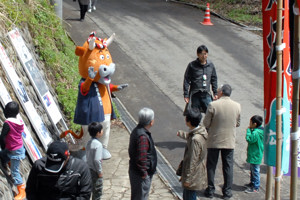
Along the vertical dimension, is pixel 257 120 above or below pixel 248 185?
above

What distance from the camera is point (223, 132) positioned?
8.33 metres

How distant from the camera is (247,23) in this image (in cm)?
2028

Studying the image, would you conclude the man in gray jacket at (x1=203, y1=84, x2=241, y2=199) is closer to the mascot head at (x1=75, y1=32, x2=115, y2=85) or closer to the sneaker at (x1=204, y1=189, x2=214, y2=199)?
the sneaker at (x1=204, y1=189, x2=214, y2=199)

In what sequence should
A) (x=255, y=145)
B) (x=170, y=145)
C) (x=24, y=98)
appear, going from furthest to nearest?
1. (x=170, y=145)
2. (x=255, y=145)
3. (x=24, y=98)

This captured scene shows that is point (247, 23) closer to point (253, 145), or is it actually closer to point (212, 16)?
point (212, 16)

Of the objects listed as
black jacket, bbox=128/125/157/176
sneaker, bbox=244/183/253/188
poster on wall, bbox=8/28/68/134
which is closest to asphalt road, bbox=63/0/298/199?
sneaker, bbox=244/183/253/188

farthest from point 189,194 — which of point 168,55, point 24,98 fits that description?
point 168,55

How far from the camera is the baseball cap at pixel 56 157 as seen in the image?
5.34m

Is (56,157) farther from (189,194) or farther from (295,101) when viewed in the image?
(189,194)

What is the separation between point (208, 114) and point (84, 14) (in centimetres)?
1124

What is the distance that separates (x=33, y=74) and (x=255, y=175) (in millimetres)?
4405

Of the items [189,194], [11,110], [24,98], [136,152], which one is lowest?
[189,194]

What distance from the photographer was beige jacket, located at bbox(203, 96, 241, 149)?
831 centimetres

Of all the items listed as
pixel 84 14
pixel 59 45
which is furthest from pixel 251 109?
pixel 84 14
